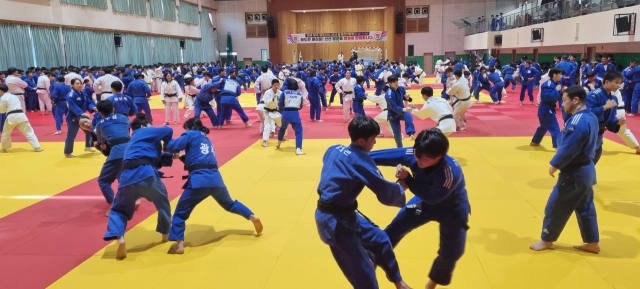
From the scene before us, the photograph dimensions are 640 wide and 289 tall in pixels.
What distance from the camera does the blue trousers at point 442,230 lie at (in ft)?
10.5

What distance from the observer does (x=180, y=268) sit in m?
4.33

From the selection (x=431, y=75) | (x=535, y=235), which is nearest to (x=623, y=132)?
(x=535, y=235)

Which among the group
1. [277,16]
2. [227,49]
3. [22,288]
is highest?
[277,16]

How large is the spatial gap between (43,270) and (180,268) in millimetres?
1385

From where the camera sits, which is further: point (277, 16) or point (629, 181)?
point (277, 16)

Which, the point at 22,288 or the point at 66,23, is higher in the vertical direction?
the point at 66,23

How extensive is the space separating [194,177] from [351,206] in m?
2.18

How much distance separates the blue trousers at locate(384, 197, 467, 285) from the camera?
3215 millimetres

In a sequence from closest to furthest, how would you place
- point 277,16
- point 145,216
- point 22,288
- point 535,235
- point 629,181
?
point 22,288 → point 535,235 → point 145,216 → point 629,181 → point 277,16

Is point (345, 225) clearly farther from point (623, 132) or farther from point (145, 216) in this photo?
point (623, 132)

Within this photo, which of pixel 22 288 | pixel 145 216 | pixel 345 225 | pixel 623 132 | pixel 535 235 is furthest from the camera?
pixel 623 132

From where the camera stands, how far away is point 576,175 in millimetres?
4059

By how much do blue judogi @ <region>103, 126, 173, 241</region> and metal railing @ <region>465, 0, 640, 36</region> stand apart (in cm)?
1476

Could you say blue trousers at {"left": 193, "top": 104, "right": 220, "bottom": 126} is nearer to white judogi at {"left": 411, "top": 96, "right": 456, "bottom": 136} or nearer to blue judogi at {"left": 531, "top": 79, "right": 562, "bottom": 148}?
white judogi at {"left": 411, "top": 96, "right": 456, "bottom": 136}
